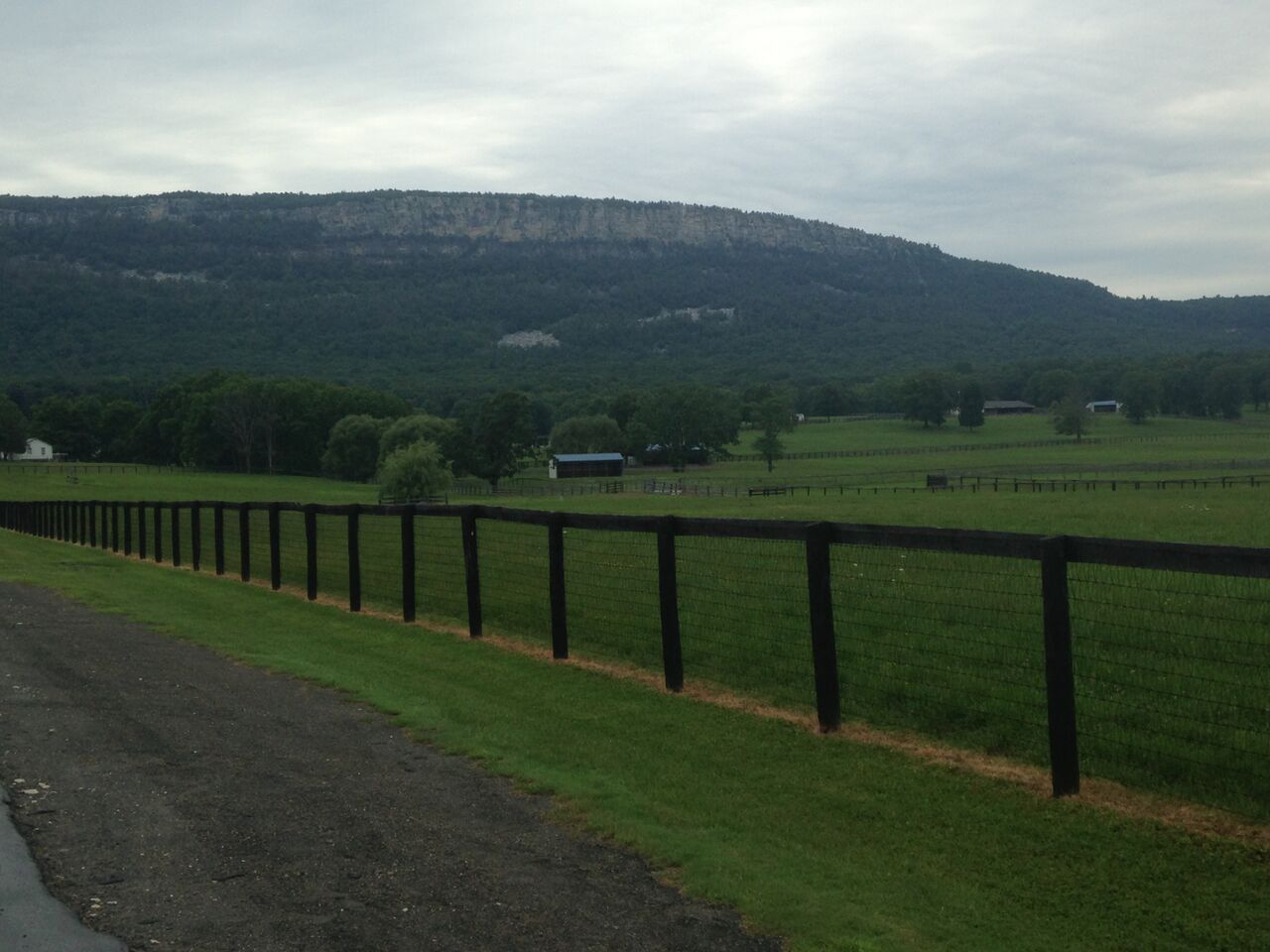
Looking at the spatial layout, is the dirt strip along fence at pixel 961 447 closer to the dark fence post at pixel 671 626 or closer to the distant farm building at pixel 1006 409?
the distant farm building at pixel 1006 409

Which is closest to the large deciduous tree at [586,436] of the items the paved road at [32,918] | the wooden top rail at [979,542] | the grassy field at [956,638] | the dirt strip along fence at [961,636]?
the grassy field at [956,638]

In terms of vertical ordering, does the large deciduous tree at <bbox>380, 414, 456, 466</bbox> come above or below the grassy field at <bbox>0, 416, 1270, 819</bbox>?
above

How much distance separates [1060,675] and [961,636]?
4585 mm

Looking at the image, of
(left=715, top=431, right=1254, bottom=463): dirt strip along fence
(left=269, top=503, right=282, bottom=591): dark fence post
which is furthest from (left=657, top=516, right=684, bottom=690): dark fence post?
(left=715, top=431, right=1254, bottom=463): dirt strip along fence

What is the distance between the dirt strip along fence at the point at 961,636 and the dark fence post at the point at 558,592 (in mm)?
22

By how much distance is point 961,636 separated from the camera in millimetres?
12016

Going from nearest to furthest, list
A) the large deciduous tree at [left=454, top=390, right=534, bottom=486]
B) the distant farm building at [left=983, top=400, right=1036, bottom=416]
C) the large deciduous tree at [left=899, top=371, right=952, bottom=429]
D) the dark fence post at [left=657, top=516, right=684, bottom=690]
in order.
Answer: the dark fence post at [left=657, top=516, right=684, bottom=690], the large deciduous tree at [left=454, top=390, right=534, bottom=486], the large deciduous tree at [left=899, top=371, right=952, bottom=429], the distant farm building at [left=983, top=400, right=1036, bottom=416]

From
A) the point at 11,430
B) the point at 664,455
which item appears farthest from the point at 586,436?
the point at 11,430

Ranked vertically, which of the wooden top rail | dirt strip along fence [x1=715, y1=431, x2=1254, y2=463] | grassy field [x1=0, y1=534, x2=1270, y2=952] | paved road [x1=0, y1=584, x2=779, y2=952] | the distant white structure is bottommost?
grassy field [x1=0, y1=534, x2=1270, y2=952]

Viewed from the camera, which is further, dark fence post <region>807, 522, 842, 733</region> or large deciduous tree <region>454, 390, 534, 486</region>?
large deciduous tree <region>454, 390, 534, 486</region>

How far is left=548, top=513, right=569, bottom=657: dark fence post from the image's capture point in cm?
1234

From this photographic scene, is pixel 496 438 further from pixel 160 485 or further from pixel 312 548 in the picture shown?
pixel 312 548

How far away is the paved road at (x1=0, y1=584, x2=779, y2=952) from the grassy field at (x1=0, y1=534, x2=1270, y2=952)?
0.32 metres

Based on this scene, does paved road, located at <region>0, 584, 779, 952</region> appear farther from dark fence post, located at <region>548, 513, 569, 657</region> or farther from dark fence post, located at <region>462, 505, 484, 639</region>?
dark fence post, located at <region>462, 505, 484, 639</region>
